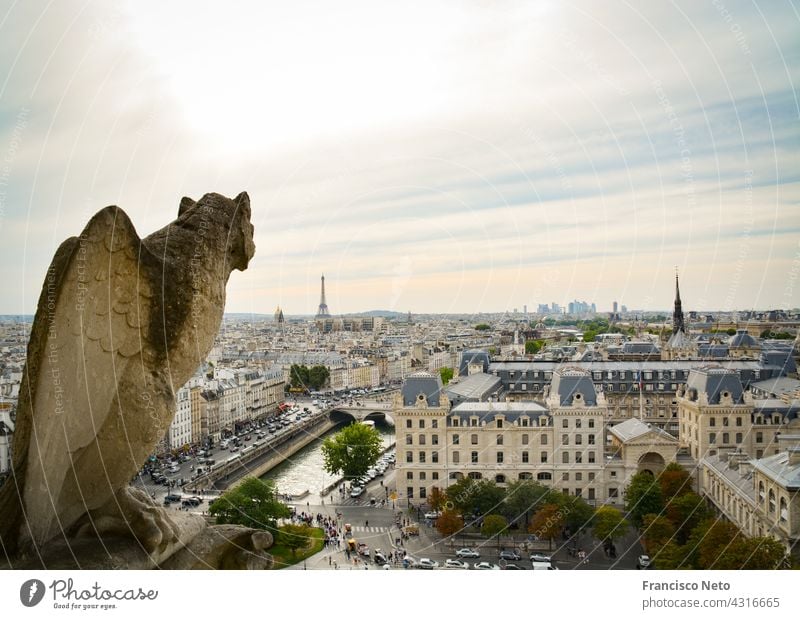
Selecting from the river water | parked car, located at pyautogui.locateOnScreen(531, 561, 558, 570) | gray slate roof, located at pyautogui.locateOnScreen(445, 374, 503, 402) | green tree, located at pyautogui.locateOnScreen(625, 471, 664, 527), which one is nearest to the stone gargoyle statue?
parked car, located at pyautogui.locateOnScreen(531, 561, 558, 570)

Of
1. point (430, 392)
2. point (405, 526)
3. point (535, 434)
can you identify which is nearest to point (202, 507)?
point (405, 526)

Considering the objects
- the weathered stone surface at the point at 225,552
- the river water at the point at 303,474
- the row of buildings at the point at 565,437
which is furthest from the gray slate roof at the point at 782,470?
the river water at the point at 303,474

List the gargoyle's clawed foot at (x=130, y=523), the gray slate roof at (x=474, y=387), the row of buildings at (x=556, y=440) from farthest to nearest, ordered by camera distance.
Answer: the gray slate roof at (x=474, y=387)
the row of buildings at (x=556, y=440)
the gargoyle's clawed foot at (x=130, y=523)

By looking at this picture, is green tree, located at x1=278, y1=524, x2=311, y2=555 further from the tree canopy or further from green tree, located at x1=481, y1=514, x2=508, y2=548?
the tree canopy

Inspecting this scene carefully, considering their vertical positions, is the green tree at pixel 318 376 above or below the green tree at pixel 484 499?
above

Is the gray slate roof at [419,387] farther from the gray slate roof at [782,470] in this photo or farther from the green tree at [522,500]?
the gray slate roof at [782,470]

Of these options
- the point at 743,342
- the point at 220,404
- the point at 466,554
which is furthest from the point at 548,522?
the point at 743,342

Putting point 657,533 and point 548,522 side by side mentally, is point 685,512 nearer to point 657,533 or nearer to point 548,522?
→ point 657,533
